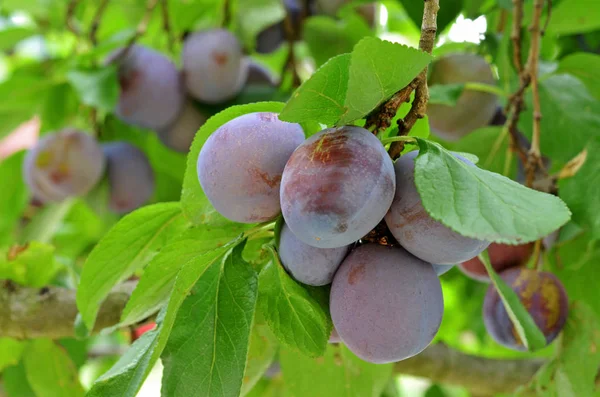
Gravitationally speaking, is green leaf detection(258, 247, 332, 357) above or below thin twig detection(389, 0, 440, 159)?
below

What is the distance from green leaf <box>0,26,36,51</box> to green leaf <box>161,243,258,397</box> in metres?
1.10

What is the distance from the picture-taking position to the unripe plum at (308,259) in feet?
1.64

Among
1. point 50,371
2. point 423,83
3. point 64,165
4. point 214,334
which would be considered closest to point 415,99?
point 423,83

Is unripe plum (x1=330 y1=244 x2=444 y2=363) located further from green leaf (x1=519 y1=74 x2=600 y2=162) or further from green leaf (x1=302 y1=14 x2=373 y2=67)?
green leaf (x1=302 y1=14 x2=373 y2=67)

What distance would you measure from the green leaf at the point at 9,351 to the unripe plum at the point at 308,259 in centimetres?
63

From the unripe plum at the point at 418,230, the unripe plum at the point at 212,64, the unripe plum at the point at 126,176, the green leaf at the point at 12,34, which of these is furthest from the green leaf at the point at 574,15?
the green leaf at the point at 12,34

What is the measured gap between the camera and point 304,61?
71.8 inches

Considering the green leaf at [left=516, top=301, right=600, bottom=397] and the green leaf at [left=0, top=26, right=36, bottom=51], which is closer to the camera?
the green leaf at [left=516, top=301, right=600, bottom=397]

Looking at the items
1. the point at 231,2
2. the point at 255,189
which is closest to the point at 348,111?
the point at 255,189

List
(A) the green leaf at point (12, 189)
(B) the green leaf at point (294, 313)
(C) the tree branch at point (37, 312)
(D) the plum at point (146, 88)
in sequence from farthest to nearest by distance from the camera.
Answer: (A) the green leaf at point (12, 189) → (D) the plum at point (146, 88) → (C) the tree branch at point (37, 312) → (B) the green leaf at point (294, 313)

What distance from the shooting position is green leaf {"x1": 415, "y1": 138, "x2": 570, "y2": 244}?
415mm

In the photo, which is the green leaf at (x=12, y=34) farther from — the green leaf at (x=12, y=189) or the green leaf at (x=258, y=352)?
the green leaf at (x=258, y=352)

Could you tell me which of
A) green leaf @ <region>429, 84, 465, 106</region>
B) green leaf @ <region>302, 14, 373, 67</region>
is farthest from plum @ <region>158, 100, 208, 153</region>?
green leaf @ <region>429, 84, 465, 106</region>

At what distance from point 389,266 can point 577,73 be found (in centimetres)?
59
